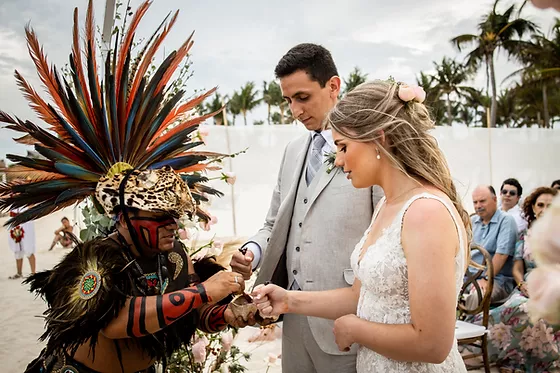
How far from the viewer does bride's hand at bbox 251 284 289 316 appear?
2.13 metres

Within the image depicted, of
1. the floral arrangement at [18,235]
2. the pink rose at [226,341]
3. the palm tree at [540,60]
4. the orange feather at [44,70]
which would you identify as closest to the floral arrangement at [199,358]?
the pink rose at [226,341]

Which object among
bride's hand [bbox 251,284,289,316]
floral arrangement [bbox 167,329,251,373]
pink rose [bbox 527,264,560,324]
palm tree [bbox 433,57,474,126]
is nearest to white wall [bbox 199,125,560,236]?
floral arrangement [bbox 167,329,251,373]

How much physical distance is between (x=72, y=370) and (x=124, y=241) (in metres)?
0.55

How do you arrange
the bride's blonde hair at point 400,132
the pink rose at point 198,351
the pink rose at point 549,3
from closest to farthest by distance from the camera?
the pink rose at point 549,3 < the bride's blonde hair at point 400,132 < the pink rose at point 198,351

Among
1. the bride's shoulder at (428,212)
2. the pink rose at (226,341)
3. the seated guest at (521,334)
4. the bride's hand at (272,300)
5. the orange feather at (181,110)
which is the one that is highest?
the orange feather at (181,110)

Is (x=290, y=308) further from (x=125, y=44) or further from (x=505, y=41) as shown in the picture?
(x=505, y=41)

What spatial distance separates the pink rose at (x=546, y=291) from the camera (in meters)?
0.40

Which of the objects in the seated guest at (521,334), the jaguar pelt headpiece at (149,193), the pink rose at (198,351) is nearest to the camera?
the jaguar pelt headpiece at (149,193)

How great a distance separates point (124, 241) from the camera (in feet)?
6.89

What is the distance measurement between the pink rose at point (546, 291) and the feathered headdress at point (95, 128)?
5.62 feet

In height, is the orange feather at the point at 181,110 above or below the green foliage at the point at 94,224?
above

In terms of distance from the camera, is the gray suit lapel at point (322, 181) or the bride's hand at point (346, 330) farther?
the gray suit lapel at point (322, 181)

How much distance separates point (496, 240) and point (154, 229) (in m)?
4.51

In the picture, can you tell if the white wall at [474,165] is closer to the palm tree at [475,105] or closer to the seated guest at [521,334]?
the seated guest at [521,334]
